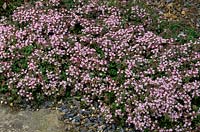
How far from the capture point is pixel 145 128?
5.80 metres

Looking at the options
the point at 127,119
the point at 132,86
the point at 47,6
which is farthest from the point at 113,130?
the point at 47,6

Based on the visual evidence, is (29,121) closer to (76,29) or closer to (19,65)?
(19,65)

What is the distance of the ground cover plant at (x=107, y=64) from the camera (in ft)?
19.4

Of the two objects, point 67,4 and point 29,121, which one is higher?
point 67,4

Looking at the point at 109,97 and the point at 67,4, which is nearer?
the point at 109,97

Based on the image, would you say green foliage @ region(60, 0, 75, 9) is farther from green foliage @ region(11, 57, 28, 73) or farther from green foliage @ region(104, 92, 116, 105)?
green foliage @ region(104, 92, 116, 105)

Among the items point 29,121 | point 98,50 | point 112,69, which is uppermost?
point 98,50

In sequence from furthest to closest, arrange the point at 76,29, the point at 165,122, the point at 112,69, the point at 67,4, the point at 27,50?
the point at 67,4, the point at 76,29, the point at 27,50, the point at 112,69, the point at 165,122

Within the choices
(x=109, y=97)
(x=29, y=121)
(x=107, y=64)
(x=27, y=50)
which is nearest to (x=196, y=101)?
(x=109, y=97)

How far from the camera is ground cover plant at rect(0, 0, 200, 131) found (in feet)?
19.4

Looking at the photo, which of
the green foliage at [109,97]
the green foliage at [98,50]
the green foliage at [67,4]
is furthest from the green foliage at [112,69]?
the green foliage at [67,4]

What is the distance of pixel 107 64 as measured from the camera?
6.53 meters

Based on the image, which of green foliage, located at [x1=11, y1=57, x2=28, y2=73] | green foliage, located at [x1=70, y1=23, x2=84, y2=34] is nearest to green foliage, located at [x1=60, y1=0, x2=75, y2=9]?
green foliage, located at [x1=70, y1=23, x2=84, y2=34]

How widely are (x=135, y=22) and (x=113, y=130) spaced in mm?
2063
